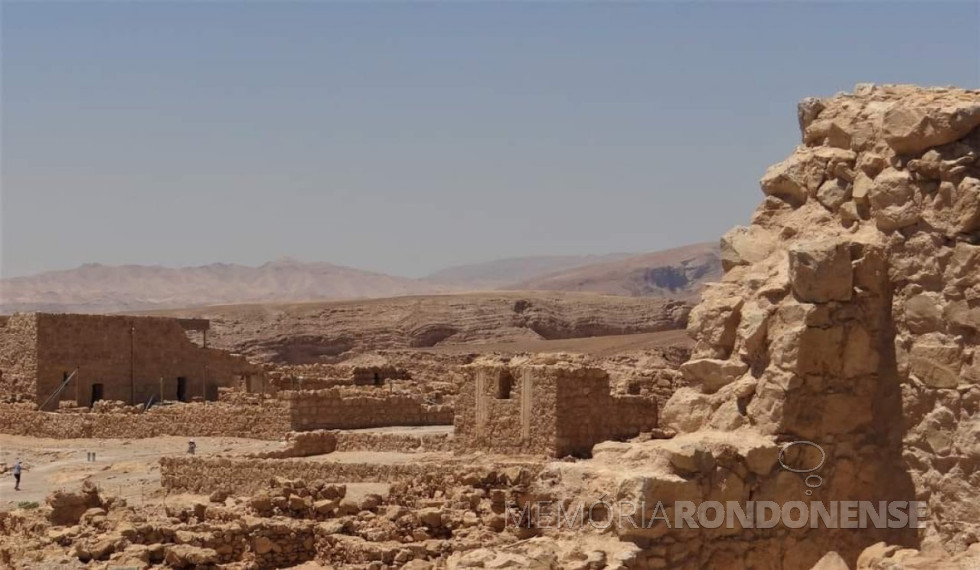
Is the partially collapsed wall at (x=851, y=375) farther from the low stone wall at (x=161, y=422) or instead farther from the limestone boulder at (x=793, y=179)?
the low stone wall at (x=161, y=422)

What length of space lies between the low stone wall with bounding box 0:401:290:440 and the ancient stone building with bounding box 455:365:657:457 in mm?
7466

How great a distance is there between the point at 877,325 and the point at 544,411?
34.5 feet

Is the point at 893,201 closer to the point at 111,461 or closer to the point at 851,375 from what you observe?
the point at 851,375

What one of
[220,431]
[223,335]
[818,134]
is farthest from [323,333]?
[818,134]

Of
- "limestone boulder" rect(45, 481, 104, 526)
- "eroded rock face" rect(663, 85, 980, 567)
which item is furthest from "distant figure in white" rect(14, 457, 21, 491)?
"eroded rock face" rect(663, 85, 980, 567)

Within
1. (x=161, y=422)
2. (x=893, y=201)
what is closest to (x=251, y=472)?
(x=161, y=422)

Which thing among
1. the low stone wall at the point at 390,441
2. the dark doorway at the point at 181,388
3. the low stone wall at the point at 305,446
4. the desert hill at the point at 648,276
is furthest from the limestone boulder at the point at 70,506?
the desert hill at the point at 648,276

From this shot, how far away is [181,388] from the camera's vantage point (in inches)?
1329

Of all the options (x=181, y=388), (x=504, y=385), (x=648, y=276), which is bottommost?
(x=181, y=388)

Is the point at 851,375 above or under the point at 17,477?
above

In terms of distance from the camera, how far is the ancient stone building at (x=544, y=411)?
57.1ft

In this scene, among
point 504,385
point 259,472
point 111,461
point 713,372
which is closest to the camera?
point 713,372

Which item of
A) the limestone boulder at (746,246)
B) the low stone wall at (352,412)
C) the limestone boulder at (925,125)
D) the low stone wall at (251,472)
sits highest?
the limestone boulder at (925,125)

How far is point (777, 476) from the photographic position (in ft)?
23.2
